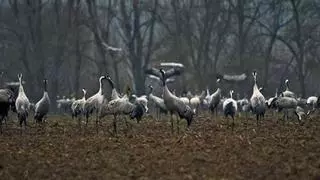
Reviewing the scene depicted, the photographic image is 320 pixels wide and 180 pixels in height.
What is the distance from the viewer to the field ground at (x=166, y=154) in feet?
38.7

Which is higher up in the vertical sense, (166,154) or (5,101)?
(5,101)

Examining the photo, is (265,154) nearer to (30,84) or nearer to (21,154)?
(21,154)

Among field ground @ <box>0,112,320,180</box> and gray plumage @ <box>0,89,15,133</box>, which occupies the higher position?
gray plumage @ <box>0,89,15,133</box>

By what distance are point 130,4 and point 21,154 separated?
3463 cm

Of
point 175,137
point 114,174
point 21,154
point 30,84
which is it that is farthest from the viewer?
point 30,84

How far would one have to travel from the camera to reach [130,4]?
48062 millimetres

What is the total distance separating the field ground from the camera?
11.8 m

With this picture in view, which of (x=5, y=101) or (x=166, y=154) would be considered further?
(x=5, y=101)

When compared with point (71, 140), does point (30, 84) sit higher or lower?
higher

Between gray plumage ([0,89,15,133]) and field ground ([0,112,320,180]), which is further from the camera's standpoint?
gray plumage ([0,89,15,133])

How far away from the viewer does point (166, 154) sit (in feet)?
45.2

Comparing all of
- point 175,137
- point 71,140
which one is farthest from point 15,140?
point 175,137

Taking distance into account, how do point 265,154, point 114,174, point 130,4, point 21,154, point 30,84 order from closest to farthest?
point 114,174
point 265,154
point 21,154
point 30,84
point 130,4

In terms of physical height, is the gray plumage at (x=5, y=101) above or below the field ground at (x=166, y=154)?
above
